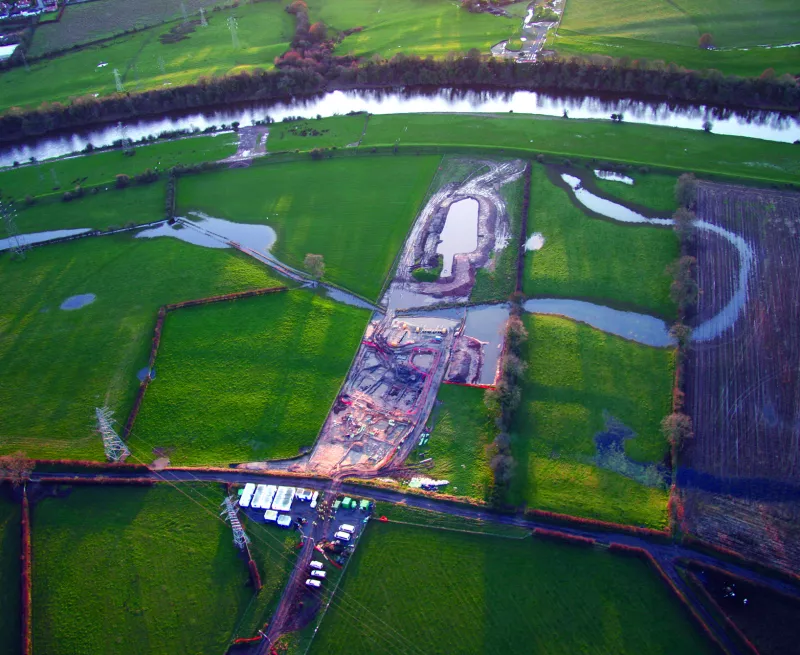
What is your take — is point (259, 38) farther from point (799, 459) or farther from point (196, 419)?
point (799, 459)

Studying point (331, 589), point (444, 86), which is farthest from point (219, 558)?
point (444, 86)

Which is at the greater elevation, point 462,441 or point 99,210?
point 99,210

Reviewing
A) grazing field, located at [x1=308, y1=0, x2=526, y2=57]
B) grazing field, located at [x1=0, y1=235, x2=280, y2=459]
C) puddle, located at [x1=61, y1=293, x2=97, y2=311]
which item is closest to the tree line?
grazing field, located at [x1=308, y1=0, x2=526, y2=57]

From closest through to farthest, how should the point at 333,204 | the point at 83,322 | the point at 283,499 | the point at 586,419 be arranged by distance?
the point at 283,499 → the point at 586,419 → the point at 83,322 → the point at 333,204

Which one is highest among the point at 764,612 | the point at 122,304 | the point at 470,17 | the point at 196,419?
the point at 470,17

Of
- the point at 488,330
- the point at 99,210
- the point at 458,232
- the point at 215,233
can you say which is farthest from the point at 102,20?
the point at 488,330

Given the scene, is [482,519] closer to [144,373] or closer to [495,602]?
[495,602]
